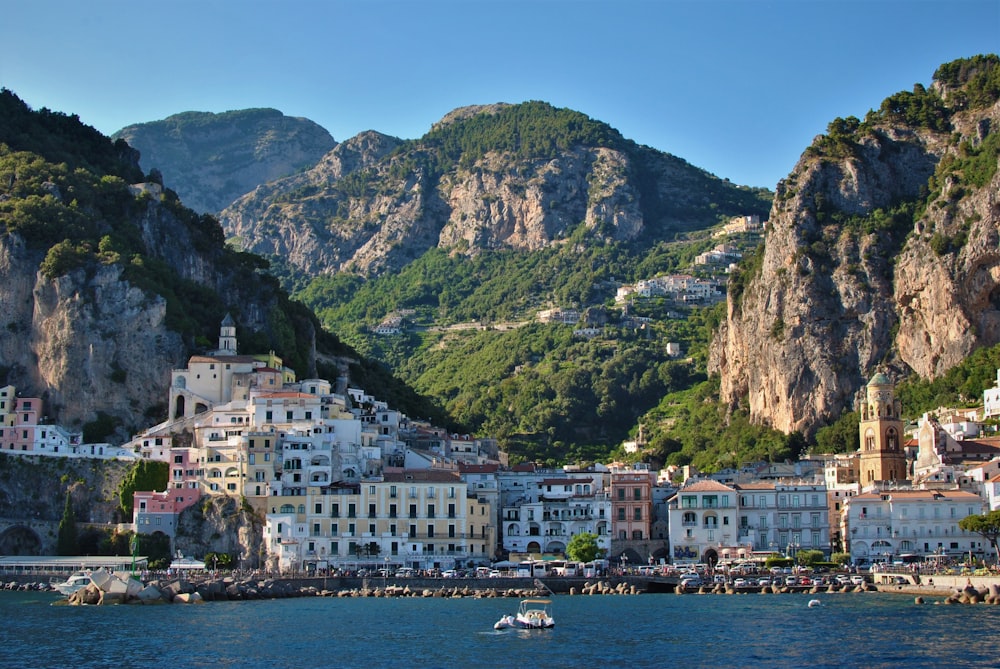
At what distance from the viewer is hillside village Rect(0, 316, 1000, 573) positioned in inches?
3563

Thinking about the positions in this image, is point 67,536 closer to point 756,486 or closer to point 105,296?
point 105,296

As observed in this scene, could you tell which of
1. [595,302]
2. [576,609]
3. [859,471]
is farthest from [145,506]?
[595,302]

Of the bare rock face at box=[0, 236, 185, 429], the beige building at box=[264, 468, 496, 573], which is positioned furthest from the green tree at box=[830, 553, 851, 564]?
the bare rock face at box=[0, 236, 185, 429]

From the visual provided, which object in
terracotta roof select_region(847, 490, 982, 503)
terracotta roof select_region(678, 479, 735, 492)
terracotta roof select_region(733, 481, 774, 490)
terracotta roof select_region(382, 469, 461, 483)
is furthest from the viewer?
terracotta roof select_region(733, 481, 774, 490)

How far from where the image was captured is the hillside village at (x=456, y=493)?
9050 cm

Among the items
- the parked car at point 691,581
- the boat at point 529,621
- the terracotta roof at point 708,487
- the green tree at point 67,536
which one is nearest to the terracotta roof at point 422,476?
the terracotta roof at point 708,487


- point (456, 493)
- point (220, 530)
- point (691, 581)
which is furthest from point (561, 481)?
point (220, 530)

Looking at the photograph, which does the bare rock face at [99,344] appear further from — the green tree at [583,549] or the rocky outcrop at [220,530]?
the green tree at [583,549]

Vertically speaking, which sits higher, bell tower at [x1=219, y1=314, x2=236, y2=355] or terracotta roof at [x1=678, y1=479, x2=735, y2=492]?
bell tower at [x1=219, y1=314, x2=236, y2=355]

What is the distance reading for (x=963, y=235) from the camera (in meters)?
124

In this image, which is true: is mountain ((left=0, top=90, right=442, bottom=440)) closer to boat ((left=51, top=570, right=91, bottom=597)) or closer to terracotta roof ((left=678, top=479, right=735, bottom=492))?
boat ((left=51, top=570, right=91, bottom=597))

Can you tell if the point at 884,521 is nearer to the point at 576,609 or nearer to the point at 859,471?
the point at 859,471

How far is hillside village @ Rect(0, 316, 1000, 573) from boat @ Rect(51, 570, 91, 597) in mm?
5740

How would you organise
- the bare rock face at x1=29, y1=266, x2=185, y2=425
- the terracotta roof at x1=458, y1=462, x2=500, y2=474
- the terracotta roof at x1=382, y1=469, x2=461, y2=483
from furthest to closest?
1. the bare rock face at x1=29, y1=266, x2=185, y2=425
2. the terracotta roof at x1=458, y1=462, x2=500, y2=474
3. the terracotta roof at x1=382, y1=469, x2=461, y2=483
